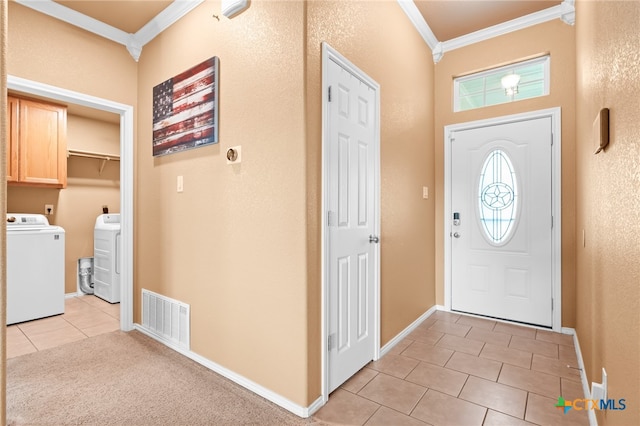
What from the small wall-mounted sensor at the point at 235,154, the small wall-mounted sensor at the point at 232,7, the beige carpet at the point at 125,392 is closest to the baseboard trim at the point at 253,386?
the beige carpet at the point at 125,392

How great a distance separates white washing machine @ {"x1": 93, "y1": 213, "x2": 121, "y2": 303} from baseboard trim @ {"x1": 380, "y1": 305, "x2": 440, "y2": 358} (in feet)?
11.3

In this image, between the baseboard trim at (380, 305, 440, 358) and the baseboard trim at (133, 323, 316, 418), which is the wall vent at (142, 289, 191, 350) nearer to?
the baseboard trim at (133, 323, 316, 418)

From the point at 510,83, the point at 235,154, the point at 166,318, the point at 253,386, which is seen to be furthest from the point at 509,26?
the point at 166,318

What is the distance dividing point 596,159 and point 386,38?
1751 mm

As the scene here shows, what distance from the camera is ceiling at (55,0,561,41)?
2.60 metres

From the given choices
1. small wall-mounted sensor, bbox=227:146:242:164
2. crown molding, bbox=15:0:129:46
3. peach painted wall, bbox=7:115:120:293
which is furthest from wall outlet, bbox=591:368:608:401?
peach painted wall, bbox=7:115:120:293

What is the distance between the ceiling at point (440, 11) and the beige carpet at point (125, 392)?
2887 millimetres

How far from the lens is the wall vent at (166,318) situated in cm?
249

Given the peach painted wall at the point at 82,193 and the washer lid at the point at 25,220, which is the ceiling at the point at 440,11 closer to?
the peach painted wall at the point at 82,193

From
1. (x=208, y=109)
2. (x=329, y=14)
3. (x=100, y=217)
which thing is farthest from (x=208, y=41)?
(x=100, y=217)

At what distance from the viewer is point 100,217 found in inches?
172

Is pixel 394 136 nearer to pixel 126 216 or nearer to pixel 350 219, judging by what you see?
pixel 350 219

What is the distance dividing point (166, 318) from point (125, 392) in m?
0.75

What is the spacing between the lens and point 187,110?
2.47 meters
